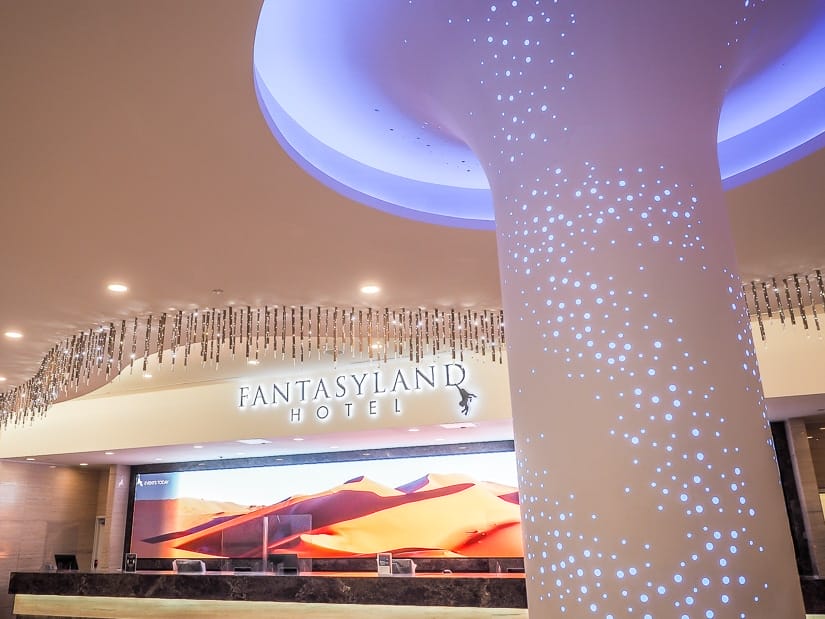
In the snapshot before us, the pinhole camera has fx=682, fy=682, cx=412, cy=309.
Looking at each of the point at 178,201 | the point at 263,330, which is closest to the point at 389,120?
the point at 178,201

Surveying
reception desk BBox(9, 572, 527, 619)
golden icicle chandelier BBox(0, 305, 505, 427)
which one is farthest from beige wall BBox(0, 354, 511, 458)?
reception desk BBox(9, 572, 527, 619)

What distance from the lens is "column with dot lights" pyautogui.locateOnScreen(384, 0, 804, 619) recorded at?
1.87m

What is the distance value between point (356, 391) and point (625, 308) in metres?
8.02

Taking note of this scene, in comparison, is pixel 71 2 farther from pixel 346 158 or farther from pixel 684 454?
pixel 684 454

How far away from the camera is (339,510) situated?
37.6ft

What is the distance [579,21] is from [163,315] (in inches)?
184

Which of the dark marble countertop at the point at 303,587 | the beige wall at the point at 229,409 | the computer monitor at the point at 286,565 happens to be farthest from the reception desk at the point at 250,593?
the beige wall at the point at 229,409

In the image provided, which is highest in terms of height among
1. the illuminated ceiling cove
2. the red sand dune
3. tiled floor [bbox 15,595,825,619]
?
the illuminated ceiling cove

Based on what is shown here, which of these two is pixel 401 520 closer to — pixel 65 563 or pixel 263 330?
pixel 65 563

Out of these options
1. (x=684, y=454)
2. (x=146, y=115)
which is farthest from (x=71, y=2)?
(x=684, y=454)

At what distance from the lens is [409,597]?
6539 millimetres

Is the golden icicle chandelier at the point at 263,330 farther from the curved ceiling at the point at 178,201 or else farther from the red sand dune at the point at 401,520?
the red sand dune at the point at 401,520

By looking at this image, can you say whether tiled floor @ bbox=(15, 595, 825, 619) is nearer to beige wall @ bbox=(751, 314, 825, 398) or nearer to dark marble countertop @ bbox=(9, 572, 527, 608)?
dark marble countertop @ bbox=(9, 572, 527, 608)

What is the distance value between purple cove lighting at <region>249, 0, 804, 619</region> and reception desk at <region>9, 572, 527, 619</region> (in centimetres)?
446
